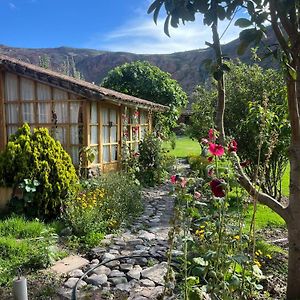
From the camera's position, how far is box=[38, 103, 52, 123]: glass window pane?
976cm

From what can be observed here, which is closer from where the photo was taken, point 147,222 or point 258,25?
point 258,25

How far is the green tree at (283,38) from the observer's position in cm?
213

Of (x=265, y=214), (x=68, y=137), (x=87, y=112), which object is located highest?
(x=87, y=112)

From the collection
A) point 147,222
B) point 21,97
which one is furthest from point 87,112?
point 147,222

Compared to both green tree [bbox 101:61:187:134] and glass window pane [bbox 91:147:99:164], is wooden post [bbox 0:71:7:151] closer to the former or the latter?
glass window pane [bbox 91:147:99:164]

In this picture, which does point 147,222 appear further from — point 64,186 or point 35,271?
point 35,271

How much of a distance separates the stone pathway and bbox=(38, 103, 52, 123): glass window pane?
5.06 meters

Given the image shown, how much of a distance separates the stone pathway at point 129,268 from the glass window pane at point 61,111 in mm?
Result: 4639

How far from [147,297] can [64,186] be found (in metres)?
3.31

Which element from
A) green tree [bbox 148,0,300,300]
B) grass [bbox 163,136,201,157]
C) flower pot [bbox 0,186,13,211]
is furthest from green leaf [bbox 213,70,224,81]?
grass [bbox 163,136,201,157]

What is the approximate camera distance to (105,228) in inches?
218

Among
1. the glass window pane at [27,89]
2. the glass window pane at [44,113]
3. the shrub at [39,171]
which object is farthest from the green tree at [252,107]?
the glass window pane at [27,89]

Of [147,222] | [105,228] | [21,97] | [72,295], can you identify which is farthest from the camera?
[21,97]

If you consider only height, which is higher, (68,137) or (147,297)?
(68,137)
